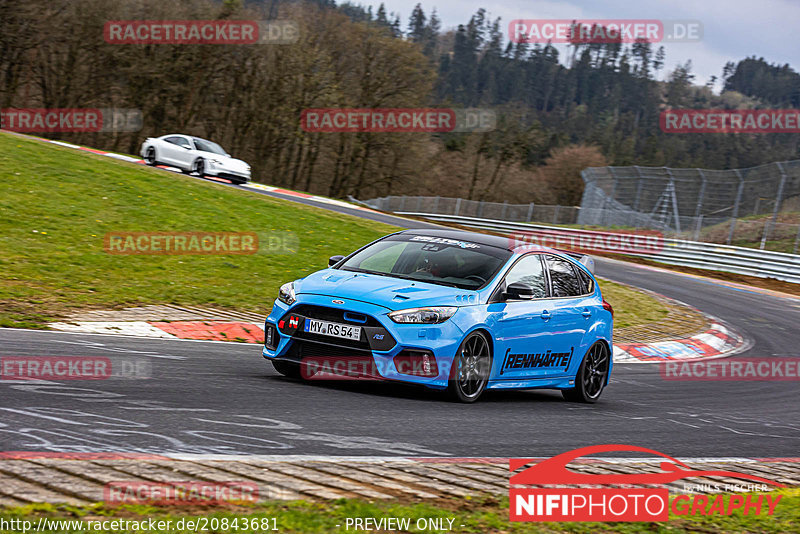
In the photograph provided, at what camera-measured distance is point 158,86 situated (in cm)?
5628

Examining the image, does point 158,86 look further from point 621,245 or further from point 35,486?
point 35,486

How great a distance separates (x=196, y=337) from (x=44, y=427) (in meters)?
5.36

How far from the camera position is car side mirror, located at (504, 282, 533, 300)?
8.41 meters

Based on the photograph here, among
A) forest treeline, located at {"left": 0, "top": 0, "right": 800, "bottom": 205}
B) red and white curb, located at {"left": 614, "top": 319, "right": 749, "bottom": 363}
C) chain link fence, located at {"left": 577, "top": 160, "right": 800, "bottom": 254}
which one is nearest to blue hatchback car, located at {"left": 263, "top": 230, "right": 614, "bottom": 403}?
red and white curb, located at {"left": 614, "top": 319, "right": 749, "bottom": 363}

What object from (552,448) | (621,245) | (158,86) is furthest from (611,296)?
(158,86)

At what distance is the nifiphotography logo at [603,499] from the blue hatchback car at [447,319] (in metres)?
1.88

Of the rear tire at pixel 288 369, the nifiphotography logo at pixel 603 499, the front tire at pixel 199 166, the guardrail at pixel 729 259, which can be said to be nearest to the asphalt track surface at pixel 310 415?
the rear tire at pixel 288 369

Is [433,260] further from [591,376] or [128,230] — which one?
[128,230]

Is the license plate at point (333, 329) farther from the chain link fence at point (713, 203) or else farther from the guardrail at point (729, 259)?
the chain link fence at point (713, 203)

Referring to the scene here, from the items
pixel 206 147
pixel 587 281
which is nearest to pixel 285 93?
pixel 206 147

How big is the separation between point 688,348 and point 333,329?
1030cm

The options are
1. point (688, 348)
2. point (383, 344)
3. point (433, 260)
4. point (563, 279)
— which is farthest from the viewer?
point (688, 348)

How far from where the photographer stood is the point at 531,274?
9195mm

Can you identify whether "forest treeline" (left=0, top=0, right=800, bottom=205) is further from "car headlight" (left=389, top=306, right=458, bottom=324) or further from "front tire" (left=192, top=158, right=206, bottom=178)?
"car headlight" (left=389, top=306, right=458, bottom=324)
